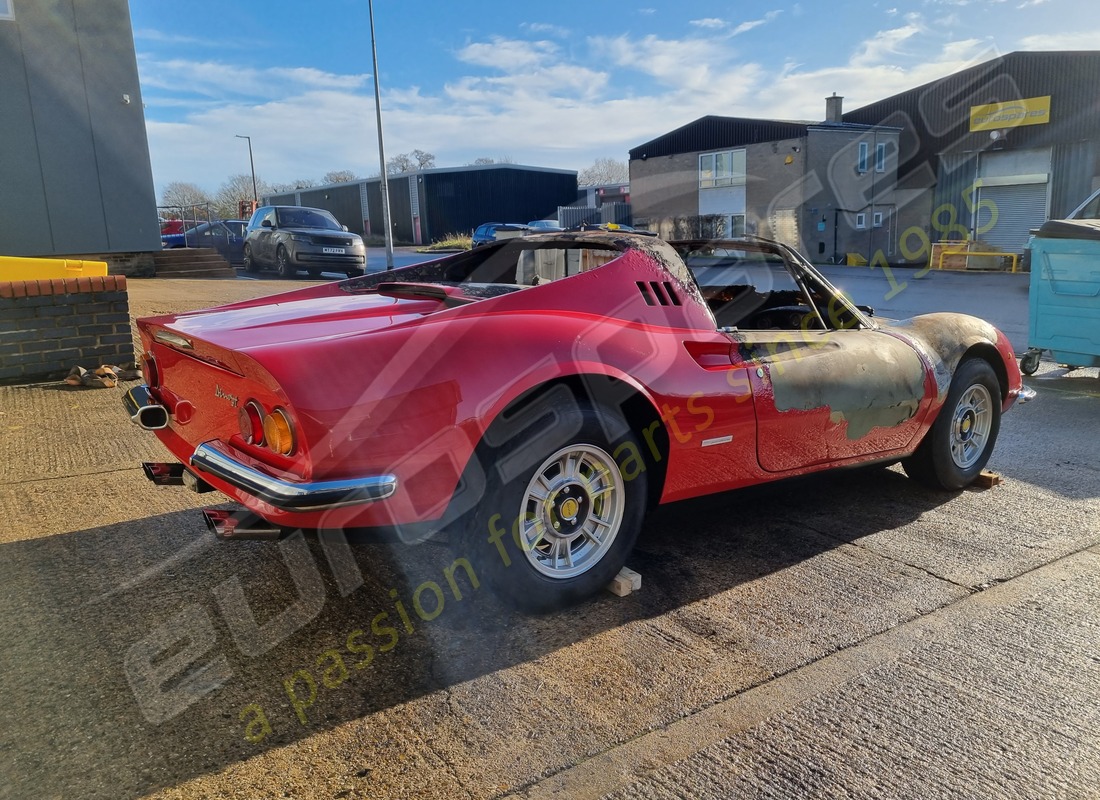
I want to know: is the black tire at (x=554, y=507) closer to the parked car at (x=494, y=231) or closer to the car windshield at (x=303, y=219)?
the car windshield at (x=303, y=219)

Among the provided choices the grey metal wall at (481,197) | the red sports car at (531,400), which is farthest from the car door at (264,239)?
the grey metal wall at (481,197)

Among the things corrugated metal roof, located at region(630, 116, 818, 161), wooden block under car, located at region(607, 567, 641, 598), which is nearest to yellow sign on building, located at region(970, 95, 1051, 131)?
corrugated metal roof, located at region(630, 116, 818, 161)

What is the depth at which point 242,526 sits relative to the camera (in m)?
2.67

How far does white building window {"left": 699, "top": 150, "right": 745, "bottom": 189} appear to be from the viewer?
3625 centimetres

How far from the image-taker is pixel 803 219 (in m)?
33.0

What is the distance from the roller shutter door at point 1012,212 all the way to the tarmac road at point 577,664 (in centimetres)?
2951

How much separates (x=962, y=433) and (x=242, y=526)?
3.72 m

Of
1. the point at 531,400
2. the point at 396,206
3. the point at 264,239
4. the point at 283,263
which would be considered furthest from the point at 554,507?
the point at 396,206

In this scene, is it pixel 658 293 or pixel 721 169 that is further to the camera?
pixel 721 169

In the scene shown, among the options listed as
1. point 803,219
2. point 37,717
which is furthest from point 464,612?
point 803,219

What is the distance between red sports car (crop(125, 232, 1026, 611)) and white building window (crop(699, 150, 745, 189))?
3411 centimetres

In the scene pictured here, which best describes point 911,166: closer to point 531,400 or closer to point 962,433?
point 962,433

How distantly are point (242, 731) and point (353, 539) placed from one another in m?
0.63

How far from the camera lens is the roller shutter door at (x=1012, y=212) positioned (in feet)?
94.5
